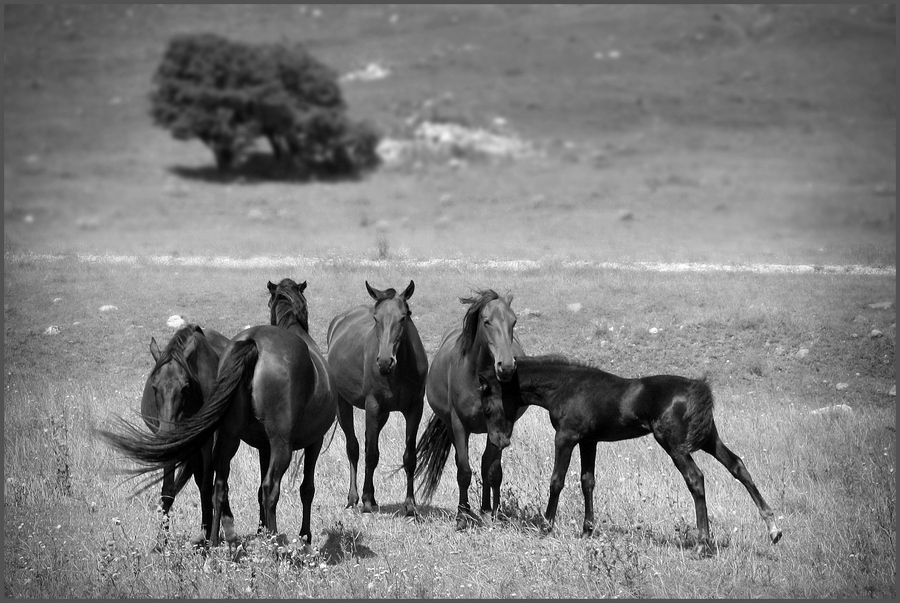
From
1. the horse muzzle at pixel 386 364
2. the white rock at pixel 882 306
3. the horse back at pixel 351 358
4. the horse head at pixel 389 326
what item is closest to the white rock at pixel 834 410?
the white rock at pixel 882 306

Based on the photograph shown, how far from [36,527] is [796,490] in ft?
22.8

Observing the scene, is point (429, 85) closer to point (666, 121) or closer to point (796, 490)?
point (666, 121)

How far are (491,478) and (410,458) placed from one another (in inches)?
44.5

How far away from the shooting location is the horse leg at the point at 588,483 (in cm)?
752

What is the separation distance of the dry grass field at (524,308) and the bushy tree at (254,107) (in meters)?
1.84

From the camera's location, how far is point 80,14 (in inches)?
2906

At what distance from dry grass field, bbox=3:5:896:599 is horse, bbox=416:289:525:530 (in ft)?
1.08

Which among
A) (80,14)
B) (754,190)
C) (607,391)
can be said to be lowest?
(754,190)

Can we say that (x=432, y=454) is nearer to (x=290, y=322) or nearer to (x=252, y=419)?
(x=290, y=322)

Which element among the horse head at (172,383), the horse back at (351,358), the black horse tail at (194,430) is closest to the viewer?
the black horse tail at (194,430)

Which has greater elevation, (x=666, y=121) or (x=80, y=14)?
(x=80, y=14)

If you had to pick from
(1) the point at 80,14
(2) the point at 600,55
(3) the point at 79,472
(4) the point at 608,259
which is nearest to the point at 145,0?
Result: (1) the point at 80,14

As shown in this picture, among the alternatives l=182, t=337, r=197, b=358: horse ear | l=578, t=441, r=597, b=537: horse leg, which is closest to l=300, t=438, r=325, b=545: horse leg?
l=182, t=337, r=197, b=358: horse ear

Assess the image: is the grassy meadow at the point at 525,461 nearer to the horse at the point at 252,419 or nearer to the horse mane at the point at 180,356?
the horse at the point at 252,419
